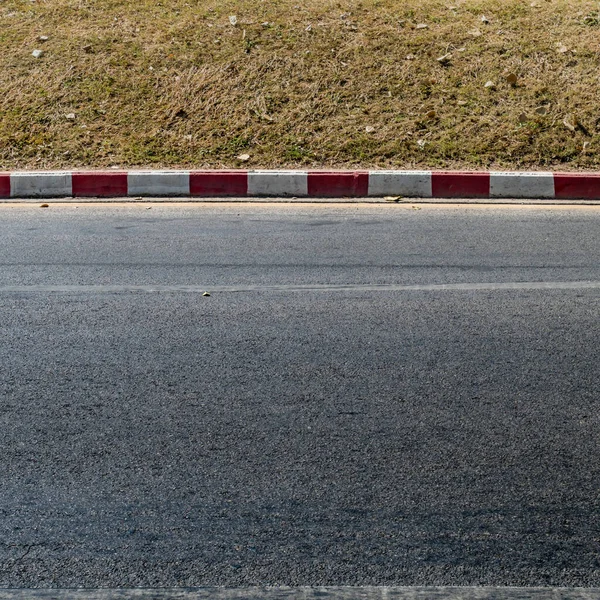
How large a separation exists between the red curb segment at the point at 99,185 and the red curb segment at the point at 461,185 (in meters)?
2.99

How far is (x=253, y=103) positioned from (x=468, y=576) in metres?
8.53

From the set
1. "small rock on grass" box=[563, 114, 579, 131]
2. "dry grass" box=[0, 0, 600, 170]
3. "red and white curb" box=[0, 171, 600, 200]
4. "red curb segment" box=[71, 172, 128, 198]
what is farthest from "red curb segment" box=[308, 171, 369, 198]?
"small rock on grass" box=[563, 114, 579, 131]

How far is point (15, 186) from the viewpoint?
9031 mm

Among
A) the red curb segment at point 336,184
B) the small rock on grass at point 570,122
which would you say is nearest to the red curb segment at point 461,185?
the red curb segment at point 336,184

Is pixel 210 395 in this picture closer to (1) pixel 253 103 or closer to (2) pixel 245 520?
(2) pixel 245 520

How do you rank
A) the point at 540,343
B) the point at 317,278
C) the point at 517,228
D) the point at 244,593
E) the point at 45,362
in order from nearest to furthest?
the point at 244,593 < the point at 45,362 < the point at 540,343 < the point at 317,278 < the point at 517,228

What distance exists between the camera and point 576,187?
898 centimetres

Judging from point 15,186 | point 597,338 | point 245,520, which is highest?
point 245,520

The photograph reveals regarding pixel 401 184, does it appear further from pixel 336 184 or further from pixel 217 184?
pixel 217 184

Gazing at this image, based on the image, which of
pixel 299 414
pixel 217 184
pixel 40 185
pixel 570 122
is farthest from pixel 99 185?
pixel 299 414

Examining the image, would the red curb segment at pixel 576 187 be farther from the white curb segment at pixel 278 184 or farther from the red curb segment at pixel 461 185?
the white curb segment at pixel 278 184

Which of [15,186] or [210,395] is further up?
[210,395]

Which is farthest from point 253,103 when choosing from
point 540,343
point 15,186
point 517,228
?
point 540,343

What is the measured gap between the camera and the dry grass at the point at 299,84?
9.80 metres
